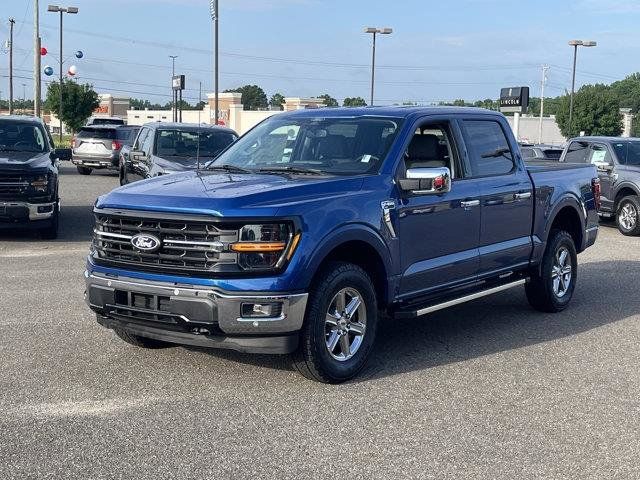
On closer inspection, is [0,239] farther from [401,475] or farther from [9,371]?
[401,475]

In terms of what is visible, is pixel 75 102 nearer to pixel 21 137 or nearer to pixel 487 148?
pixel 21 137

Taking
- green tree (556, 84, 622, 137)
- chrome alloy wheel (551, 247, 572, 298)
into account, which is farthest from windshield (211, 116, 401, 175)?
green tree (556, 84, 622, 137)

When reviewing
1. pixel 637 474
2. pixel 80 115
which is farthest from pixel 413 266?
pixel 80 115

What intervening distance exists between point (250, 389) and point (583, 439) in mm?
2170

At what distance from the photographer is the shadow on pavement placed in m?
6.51

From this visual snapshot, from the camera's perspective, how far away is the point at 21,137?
13.6 m

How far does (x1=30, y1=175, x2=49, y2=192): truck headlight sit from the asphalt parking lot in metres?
4.46

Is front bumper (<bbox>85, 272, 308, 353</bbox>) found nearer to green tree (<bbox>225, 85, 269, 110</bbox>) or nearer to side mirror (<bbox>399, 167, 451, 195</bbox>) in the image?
side mirror (<bbox>399, 167, 451, 195</bbox>)

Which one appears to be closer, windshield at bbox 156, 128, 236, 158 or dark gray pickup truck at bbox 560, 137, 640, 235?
windshield at bbox 156, 128, 236, 158

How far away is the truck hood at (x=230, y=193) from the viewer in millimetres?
5445

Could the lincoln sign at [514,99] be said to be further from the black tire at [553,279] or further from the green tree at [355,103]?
the black tire at [553,279]

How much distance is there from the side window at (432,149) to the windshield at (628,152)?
10624mm

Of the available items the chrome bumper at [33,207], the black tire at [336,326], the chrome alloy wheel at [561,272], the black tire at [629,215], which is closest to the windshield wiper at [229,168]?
the black tire at [336,326]

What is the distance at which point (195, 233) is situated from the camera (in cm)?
548
